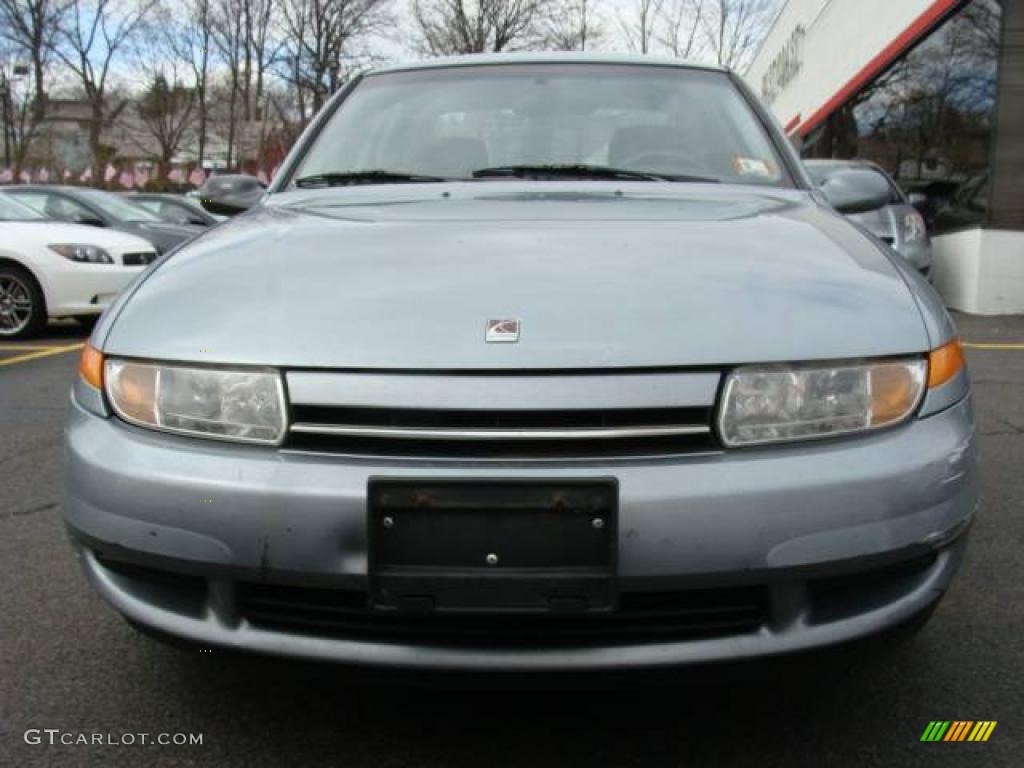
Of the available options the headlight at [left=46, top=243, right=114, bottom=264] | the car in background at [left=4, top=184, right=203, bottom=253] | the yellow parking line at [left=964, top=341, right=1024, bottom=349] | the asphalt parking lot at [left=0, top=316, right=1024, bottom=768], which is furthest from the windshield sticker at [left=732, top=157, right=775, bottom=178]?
the car in background at [left=4, top=184, right=203, bottom=253]

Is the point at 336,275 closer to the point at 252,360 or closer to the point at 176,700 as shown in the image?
the point at 252,360

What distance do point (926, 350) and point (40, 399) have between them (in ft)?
17.1

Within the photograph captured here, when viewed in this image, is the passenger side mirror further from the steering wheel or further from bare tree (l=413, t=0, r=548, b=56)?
bare tree (l=413, t=0, r=548, b=56)

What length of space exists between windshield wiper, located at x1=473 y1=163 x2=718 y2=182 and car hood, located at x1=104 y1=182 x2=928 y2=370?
1.62 feet

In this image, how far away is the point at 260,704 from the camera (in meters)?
2.12

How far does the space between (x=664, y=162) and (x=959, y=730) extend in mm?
1704

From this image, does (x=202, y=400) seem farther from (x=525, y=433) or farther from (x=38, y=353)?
(x=38, y=353)

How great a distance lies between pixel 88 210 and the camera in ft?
34.1

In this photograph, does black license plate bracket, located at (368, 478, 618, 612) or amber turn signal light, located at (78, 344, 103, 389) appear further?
amber turn signal light, located at (78, 344, 103, 389)

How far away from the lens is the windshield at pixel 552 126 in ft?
9.45

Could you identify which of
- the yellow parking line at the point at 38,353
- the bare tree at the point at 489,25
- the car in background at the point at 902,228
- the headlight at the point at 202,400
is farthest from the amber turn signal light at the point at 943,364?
the bare tree at the point at 489,25

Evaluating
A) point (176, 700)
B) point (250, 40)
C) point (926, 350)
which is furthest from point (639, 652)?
point (250, 40)

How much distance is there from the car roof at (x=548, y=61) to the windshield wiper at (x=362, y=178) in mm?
Result: 632

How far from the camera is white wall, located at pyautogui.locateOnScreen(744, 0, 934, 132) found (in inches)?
550
